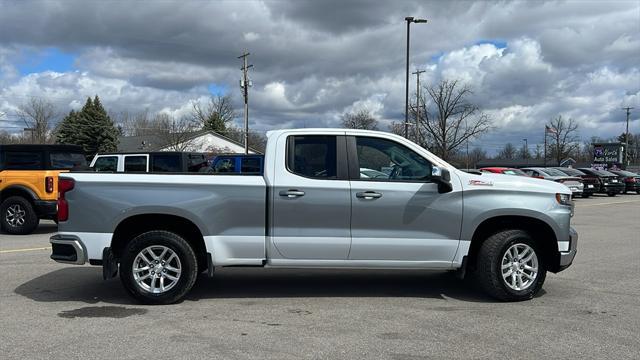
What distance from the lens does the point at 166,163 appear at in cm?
1468

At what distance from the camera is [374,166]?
622 cm

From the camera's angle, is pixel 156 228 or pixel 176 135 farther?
pixel 176 135

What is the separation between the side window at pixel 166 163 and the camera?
14.5 meters

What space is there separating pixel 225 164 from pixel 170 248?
11171 mm

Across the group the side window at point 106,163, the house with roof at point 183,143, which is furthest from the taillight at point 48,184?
the house with roof at point 183,143

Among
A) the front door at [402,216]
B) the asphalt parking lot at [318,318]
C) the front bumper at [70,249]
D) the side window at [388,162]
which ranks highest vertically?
the side window at [388,162]

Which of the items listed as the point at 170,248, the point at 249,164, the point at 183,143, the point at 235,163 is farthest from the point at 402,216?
the point at 183,143

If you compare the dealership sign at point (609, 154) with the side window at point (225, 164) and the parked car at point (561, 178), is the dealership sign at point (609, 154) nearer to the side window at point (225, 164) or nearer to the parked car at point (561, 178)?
the parked car at point (561, 178)

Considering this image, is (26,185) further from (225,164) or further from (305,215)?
(305,215)

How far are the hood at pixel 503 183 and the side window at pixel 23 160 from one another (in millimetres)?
9859

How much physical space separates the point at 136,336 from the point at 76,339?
51 centimetres

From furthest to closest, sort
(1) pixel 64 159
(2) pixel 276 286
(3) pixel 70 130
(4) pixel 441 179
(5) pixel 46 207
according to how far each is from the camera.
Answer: (3) pixel 70 130 < (1) pixel 64 159 < (5) pixel 46 207 < (2) pixel 276 286 < (4) pixel 441 179

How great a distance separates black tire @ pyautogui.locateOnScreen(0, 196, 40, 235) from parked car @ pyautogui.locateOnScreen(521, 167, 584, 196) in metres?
21.3

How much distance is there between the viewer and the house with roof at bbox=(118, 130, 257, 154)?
209 feet
